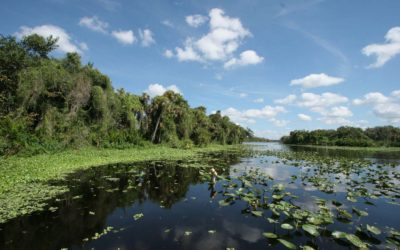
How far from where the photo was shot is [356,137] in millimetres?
86750

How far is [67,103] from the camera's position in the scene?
24531mm

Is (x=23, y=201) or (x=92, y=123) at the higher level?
(x=92, y=123)

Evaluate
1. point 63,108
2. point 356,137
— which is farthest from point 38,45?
point 356,137

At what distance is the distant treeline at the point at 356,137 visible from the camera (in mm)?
78188

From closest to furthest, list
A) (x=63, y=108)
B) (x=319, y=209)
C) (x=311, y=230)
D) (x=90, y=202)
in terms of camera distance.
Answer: (x=311, y=230) < (x=319, y=209) < (x=90, y=202) < (x=63, y=108)

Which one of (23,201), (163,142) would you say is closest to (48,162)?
(23,201)

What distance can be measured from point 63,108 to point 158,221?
70.5 ft

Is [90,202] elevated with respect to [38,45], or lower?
lower

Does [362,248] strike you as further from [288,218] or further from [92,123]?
[92,123]

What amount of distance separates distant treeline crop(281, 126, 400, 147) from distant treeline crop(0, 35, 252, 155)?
66949 mm

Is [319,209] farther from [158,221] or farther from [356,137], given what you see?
[356,137]

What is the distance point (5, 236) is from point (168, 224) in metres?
3.76

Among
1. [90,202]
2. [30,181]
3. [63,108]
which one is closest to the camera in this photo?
[90,202]

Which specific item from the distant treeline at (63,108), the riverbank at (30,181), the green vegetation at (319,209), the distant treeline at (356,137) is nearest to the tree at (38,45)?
the distant treeline at (63,108)
